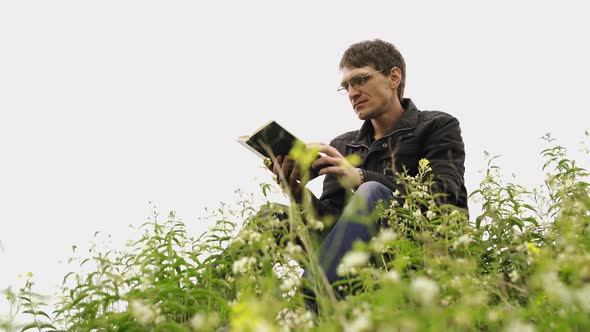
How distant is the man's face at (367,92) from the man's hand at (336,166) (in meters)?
0.90

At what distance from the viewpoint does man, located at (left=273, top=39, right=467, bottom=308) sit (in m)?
3.01

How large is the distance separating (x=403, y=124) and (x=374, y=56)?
634mm

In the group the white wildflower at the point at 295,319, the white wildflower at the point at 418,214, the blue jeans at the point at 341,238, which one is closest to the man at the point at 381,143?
the blue jeans at the point at 341,238

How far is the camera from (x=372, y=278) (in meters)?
2.05

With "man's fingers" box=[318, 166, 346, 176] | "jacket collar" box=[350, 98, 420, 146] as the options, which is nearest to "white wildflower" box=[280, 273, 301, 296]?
"man's fingers" box=[318, 166, 346, 176]

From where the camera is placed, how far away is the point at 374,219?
2686 millimetres

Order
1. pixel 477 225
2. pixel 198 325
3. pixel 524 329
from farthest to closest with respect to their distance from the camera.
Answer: pixel 477 225, pixel 198 325, pixel 524 329

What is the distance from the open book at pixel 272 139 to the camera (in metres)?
2.82

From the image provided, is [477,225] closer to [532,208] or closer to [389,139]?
[532,208]

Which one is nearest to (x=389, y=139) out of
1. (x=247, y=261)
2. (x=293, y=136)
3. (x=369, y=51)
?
(x=369, y=51)

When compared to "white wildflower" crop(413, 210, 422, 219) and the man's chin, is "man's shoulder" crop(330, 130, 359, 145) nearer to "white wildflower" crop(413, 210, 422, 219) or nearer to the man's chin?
the man's chin

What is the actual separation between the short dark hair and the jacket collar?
0.23 metres

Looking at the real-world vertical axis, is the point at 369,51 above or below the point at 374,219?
above

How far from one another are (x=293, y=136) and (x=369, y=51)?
150 centimetres
